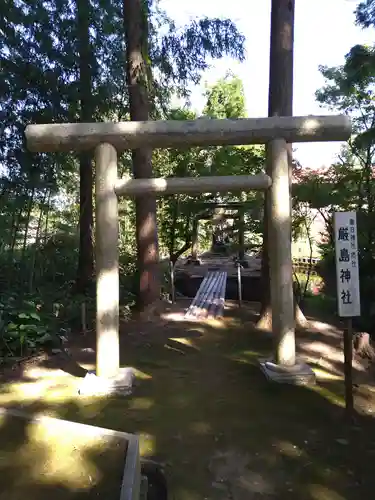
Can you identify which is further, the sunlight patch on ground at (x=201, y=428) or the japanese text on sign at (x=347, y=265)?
the japanese text on sign at (x=347, y=265)

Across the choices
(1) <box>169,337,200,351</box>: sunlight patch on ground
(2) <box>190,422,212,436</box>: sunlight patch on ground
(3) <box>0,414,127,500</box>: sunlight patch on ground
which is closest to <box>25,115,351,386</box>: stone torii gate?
(2) <box>190,422,212,436</box>: sunlight patch on ground

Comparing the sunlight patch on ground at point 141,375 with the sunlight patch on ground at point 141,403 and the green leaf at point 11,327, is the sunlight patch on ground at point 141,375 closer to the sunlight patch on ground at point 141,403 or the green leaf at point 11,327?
the sunlight patch on ground at point 141,403

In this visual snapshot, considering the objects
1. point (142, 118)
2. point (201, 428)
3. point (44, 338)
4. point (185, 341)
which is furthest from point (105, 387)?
point (142, 118)

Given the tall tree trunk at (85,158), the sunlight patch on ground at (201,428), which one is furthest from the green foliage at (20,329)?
the sunlight patch on ground at (201,428)

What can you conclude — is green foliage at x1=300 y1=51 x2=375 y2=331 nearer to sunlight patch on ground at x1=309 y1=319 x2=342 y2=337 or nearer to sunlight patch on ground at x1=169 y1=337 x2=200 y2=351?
sunlight patch on ground at x1=309 y1=319 x2=342 y2=337

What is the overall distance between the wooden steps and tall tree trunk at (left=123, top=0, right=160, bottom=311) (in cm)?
80

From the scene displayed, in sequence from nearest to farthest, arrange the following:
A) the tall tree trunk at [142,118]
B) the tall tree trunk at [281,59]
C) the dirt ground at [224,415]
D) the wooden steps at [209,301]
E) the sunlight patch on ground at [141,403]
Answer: the dirt ground at [224,415] → the sunlight patch on ground at [141,403] → the tall tree trunk at [281,59] → the tall tree trunk at [142,118] → the wooden steps at [209,301]

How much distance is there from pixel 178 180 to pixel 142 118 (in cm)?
309

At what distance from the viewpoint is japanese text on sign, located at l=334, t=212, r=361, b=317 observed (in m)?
3.52

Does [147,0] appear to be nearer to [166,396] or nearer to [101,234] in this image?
[101,234]

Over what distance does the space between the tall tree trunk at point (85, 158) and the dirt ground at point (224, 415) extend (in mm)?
2373

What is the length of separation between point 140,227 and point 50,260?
357cm

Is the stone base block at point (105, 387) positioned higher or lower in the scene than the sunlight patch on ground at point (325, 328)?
lower

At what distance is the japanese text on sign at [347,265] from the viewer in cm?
352
